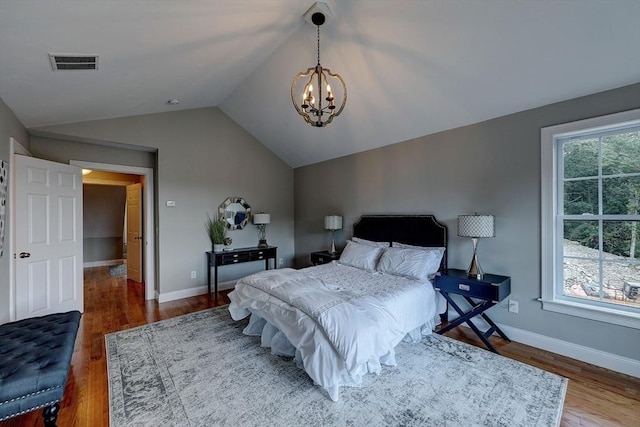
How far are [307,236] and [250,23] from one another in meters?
4.02

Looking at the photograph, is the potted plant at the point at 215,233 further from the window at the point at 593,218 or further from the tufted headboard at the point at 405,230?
the window at the point at 593,218

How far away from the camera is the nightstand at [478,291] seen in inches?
109

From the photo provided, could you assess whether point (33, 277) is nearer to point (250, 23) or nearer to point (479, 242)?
point (250, 23)

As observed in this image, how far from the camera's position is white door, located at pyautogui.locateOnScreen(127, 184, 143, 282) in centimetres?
539

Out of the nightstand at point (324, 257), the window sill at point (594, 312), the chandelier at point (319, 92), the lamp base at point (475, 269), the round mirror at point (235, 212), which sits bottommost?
the window sill at point (594, 312)

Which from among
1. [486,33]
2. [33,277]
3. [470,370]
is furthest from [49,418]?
[486,33]

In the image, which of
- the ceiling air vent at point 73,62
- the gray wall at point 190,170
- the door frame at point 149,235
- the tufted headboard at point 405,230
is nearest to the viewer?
the ceiling air vent at point 73,62

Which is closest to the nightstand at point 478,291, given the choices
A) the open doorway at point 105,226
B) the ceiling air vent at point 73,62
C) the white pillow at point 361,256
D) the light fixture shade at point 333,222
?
the white pillow at point 361,256

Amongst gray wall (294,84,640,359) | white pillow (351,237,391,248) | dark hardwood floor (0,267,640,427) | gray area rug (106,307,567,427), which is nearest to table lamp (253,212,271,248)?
white pillow (351,237,391,248)

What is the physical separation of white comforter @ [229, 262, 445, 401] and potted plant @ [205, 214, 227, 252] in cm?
197

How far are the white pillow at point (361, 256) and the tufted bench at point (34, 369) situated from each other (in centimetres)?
302

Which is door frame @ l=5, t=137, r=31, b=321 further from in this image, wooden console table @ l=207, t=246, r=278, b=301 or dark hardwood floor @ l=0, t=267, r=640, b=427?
wooden console table @ l=207, t=246, r=278, b=301

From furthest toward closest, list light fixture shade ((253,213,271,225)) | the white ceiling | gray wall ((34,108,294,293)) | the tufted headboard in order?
light fixture shade ((253,213,271,225)), gray wall ((34,108,294,293)), the tufted headboard, the white ceiling

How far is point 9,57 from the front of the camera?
208 centimetres
